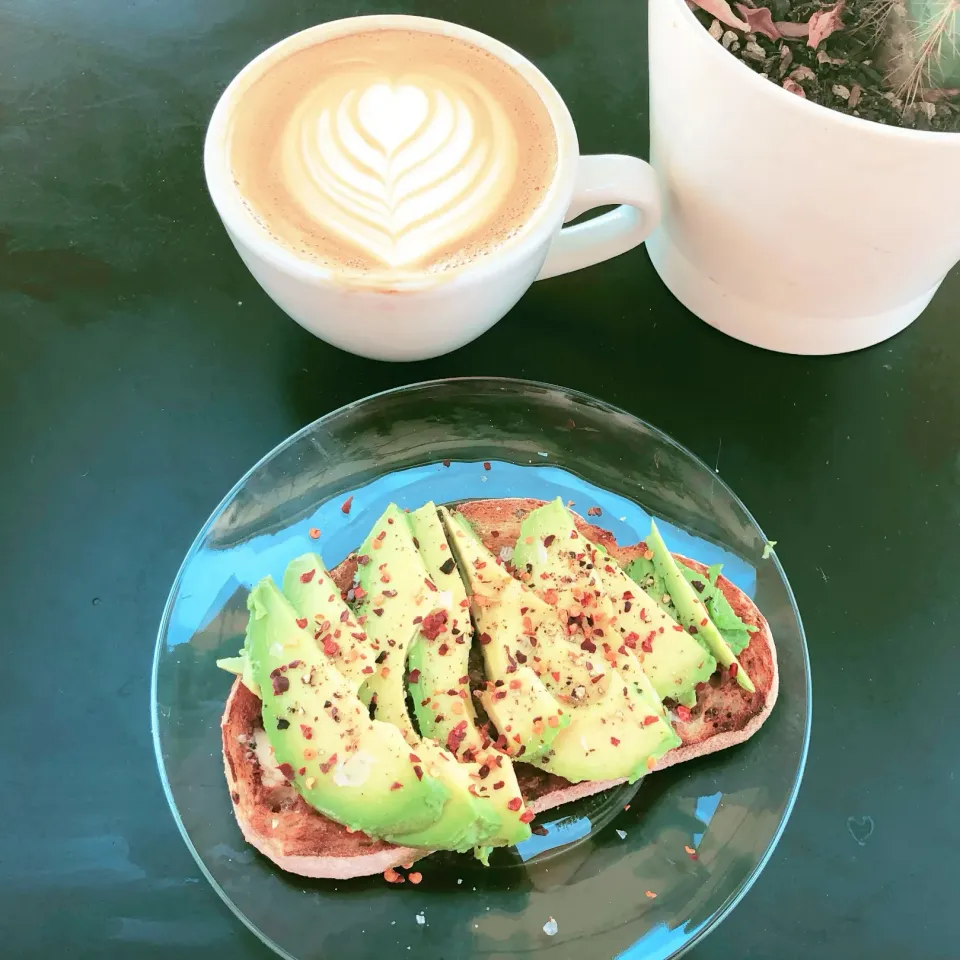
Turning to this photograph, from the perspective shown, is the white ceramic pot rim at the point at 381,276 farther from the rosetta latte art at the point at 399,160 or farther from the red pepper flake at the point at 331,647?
the red pepper flake at the point at 331,647

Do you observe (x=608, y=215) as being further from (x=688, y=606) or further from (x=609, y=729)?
(x=609, y=729)

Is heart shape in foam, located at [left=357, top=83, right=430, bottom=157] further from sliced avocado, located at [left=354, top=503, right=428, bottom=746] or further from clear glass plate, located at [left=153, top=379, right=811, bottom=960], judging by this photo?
sliced avocado, located at [left=354, top=503, right=428, bottom=746]

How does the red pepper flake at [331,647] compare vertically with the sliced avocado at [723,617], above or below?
above

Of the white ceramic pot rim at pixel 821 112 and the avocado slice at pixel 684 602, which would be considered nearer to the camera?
the white ceramic pot rim at pixel 821 112

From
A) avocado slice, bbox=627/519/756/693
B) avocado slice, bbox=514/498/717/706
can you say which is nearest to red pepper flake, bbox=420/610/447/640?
avocado slice, bbox=514/498/717/706

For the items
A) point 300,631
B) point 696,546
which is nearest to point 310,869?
point 300,631

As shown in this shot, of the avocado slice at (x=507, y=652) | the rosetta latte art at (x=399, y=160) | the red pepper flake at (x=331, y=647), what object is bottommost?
the avocado slice at (x=507, y=652)

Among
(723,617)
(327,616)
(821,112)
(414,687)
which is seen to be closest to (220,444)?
(327,616)

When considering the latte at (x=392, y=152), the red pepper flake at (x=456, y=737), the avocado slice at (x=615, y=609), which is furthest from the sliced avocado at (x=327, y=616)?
the latte at (x=392, y=152)
